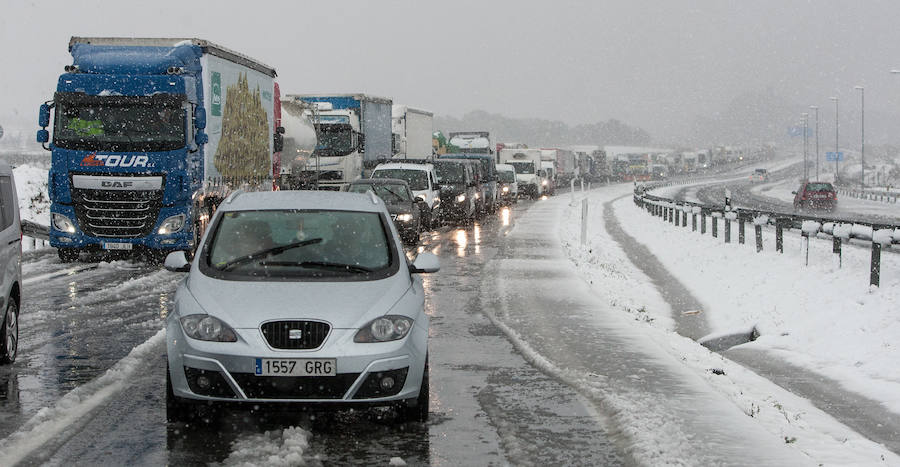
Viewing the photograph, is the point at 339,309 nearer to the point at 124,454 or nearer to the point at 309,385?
the point at 309,385

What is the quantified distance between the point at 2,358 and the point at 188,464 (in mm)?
3916

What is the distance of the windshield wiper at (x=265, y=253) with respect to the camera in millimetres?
7379

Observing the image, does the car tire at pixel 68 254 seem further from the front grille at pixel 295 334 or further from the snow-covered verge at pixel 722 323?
the front grille at pixel 295 334

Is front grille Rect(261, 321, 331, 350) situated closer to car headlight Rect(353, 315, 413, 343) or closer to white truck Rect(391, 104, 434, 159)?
car headlight Rect(353, 315, 413, 343)

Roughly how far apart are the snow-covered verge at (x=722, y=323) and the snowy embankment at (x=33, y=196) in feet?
51.3

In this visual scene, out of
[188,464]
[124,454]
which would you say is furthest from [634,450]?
[124,454]

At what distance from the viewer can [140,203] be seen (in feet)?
62.0

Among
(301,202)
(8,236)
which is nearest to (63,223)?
(8,236)

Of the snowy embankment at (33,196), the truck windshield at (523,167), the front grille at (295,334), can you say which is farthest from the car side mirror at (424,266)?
the truck windshield at (523,167)

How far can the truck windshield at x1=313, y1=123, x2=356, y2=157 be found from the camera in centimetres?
3522

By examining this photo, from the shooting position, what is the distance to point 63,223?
19.0 m

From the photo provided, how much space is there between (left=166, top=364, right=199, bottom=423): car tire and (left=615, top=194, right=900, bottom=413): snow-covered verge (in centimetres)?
639

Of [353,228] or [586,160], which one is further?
[586,160]

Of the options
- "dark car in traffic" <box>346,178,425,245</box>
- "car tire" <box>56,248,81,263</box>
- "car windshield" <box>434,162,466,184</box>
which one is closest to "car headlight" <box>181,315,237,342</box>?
"car tire" <box>56,248,81,263</box>
